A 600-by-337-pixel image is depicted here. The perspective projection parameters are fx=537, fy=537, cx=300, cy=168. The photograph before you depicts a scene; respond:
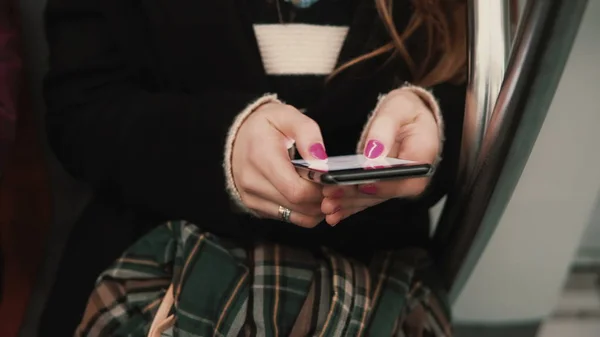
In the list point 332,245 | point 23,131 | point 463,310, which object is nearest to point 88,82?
point 23,131

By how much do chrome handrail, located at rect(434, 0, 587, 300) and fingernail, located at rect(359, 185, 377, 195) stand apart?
0.28 ft

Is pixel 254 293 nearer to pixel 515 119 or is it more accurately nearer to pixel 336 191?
pixel 336 191

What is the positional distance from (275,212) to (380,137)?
0.10 meters

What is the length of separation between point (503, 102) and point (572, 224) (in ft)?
1.70

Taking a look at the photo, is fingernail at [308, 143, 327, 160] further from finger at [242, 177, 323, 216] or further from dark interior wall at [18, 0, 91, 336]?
dark interior wall at [18, 0, 91, 336]

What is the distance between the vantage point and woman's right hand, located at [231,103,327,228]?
0.37 m

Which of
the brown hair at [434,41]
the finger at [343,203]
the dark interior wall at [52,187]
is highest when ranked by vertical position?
the brown hair at [434,41]

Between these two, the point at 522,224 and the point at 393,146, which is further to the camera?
the point at 522,224

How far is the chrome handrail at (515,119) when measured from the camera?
30cm

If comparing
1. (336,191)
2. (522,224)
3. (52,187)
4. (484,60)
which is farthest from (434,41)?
(52,187)

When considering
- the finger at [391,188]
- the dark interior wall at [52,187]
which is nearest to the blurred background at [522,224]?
the dark interior wall at [52,187]

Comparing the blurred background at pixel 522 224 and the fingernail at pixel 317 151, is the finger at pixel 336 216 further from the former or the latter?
the blurred background at pixel 522 224

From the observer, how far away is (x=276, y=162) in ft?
1.26

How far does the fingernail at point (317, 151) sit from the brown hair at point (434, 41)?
0.18 meters
